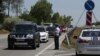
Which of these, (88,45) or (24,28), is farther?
(24,28)

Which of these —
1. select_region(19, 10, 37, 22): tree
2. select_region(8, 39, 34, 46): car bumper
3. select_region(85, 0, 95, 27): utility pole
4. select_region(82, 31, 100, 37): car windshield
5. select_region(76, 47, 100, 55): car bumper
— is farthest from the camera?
select_region(19, 10, 37, 22): tree

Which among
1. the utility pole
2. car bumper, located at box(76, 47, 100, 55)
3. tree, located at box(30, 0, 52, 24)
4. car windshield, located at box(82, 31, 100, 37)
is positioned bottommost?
car bumper, located at box(76, 47, 100, 55)

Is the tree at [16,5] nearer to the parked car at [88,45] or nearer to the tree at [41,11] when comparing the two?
the tree at [41,11]

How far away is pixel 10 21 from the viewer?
8706cm

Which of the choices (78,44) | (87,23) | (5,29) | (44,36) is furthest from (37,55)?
(5,29)

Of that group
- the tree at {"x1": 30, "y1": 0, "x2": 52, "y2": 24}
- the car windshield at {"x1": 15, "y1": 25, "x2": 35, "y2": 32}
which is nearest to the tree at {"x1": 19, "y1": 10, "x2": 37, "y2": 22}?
the tree at {"x1": 30, "y1": 0, "x2": 52, "y2": 24}

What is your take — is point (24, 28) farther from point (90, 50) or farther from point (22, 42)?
point (90, 50)

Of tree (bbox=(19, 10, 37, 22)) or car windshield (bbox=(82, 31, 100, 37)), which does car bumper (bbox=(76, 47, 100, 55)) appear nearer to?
car windshield (bbox=(82, 31, 100, 37))

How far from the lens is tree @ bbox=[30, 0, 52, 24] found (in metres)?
111

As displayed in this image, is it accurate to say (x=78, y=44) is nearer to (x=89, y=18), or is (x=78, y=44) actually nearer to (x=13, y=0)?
(x=89, y=18)

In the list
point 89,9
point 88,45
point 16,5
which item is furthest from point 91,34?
point 16,5

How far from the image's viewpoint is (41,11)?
11062 centimetres

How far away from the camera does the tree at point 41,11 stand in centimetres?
11094

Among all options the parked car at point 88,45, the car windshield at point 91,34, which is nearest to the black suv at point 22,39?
the car windshield at point 91,34
